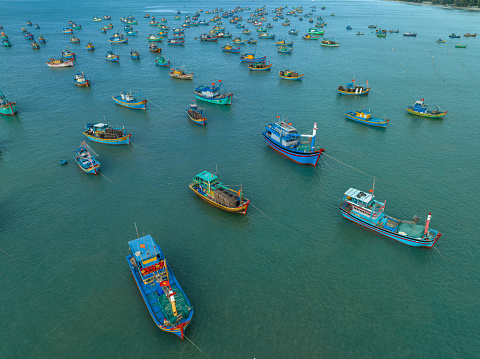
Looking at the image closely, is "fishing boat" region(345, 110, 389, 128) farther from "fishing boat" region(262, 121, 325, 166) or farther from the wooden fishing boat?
the wooden fishing boat

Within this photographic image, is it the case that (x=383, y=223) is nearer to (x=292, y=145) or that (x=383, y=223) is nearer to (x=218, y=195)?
(x=218, y=195)

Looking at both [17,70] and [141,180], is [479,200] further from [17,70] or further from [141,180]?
[17,70]

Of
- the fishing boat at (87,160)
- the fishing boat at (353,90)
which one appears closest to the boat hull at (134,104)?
the fishing boat at (87,160)

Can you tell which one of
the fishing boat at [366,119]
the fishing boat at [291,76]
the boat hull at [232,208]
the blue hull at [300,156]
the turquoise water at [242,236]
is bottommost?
the turquoise water at [242,236]

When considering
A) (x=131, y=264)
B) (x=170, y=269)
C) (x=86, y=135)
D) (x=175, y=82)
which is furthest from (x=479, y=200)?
(x=175, y=82)

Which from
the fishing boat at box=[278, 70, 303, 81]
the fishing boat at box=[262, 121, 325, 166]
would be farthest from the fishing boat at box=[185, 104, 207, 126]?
Result: the fishing boat at box=[278, 70, 303, 81]

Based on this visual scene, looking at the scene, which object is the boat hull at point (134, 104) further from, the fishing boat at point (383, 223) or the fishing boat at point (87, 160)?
the fishing boat at point (383, 223)
